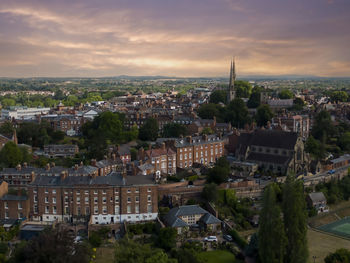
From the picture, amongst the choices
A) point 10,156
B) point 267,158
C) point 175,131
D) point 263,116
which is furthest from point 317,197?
point 10,156

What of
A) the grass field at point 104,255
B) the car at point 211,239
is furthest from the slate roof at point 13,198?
the car at point 211,239

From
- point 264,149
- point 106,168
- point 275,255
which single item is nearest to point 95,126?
point 106,168

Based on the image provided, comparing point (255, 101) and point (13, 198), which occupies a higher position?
point (255, 101)

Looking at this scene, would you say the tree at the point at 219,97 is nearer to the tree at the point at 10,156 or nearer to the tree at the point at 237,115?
the tree at the point at 237,115

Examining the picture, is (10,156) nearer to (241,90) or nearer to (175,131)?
(175,131)

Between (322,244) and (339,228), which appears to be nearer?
(322,244)

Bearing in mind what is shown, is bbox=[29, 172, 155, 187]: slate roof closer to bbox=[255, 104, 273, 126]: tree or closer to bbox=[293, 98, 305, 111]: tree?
bbox=[255, 104, 273, 126]: tree
